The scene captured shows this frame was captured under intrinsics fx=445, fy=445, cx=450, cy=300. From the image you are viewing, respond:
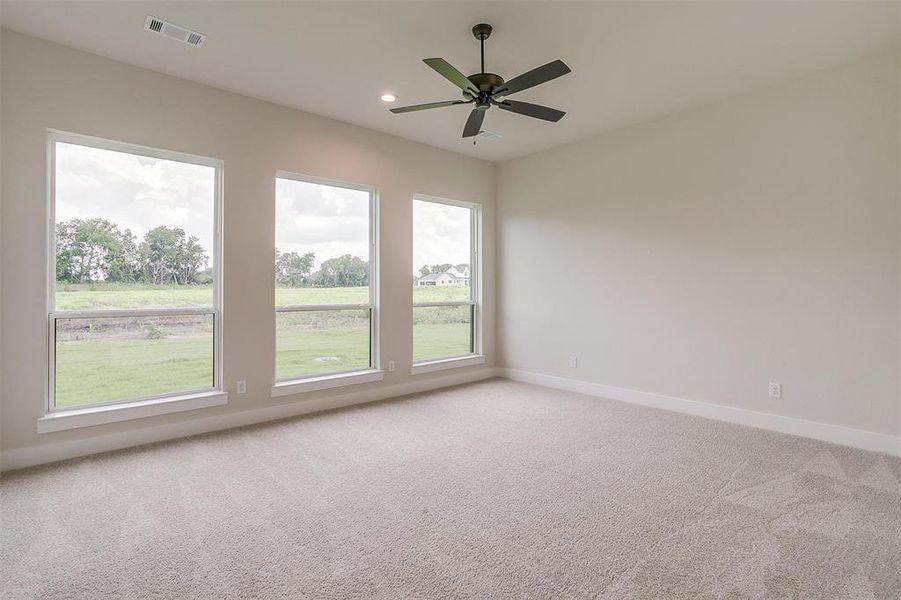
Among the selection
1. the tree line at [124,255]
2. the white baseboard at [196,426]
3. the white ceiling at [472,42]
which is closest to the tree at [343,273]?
the tree line at [124,255]

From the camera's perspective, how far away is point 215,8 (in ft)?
9.12

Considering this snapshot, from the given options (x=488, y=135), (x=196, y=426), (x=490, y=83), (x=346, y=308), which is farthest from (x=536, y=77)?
(x=196, y=426)

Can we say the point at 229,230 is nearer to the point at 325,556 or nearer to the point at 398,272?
the point at 398,272

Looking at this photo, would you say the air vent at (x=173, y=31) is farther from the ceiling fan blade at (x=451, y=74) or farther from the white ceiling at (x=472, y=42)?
the ceiling fan blade at (x=451, y=74)

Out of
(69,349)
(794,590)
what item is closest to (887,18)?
(794,590)

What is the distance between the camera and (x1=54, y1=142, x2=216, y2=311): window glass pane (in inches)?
132

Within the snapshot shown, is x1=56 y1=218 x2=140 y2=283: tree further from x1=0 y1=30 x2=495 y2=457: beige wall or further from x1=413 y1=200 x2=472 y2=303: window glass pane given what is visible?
x1=413 y1=200 x2=472 y2=303: window glass pane

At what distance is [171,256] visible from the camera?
3.80m

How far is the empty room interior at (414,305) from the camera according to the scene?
7.24ft

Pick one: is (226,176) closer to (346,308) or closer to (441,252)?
(346,308)

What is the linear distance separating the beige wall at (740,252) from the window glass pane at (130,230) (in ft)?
12.7

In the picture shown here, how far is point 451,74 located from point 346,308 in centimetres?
285

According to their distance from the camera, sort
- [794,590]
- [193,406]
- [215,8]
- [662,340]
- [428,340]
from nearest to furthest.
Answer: [794,590] → [215,8] → [193,406] → [662,340] → [428,340]

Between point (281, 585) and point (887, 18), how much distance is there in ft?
15.7
